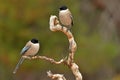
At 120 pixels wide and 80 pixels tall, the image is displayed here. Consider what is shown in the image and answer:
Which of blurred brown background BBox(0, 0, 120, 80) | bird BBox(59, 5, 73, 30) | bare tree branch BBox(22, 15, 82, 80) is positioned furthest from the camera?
blurred brown background BBox(0, 0, 120, 80)

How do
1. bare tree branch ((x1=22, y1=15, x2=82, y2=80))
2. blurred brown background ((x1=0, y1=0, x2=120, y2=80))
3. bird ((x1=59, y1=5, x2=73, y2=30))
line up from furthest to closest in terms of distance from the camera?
blurred brown background ((x1=0, y1=0, x2=120, y2=80))
bird ((x1=59, y1=5, x2=73, y2=30))
bare tree branch ((x1=22, y1=15, x2=82, y2=80))

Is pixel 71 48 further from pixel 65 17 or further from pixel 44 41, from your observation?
pixel 44 41

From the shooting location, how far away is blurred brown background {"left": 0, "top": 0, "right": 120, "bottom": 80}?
8680 millimetres

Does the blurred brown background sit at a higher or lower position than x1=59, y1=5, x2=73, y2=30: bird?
lower

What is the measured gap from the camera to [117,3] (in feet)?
39.5

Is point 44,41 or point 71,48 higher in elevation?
point 71,48

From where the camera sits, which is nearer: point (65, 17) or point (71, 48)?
point (71, 48)

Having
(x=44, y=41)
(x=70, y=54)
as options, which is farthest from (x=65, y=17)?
(x=44, y=41)

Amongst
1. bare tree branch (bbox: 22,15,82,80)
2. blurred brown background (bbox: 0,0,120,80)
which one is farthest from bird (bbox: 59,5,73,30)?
→ blurred brown background (bbox: 0,0,120,80)

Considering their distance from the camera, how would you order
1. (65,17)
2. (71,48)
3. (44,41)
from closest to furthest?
(71,48) < (65,17) < (44,41)

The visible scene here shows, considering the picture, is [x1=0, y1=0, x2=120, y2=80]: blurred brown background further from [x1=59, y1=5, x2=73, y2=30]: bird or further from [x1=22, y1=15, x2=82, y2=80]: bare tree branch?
[x1=22, y1=15, x2=82, y2=80]: bare tree branch

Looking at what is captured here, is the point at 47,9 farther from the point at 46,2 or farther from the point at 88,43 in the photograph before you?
the point at 88,43

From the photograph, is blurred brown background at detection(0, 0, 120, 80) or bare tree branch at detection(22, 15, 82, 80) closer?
bare tree branch at detection(22, 15, 82, 80)

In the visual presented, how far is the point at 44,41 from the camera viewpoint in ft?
29.6
